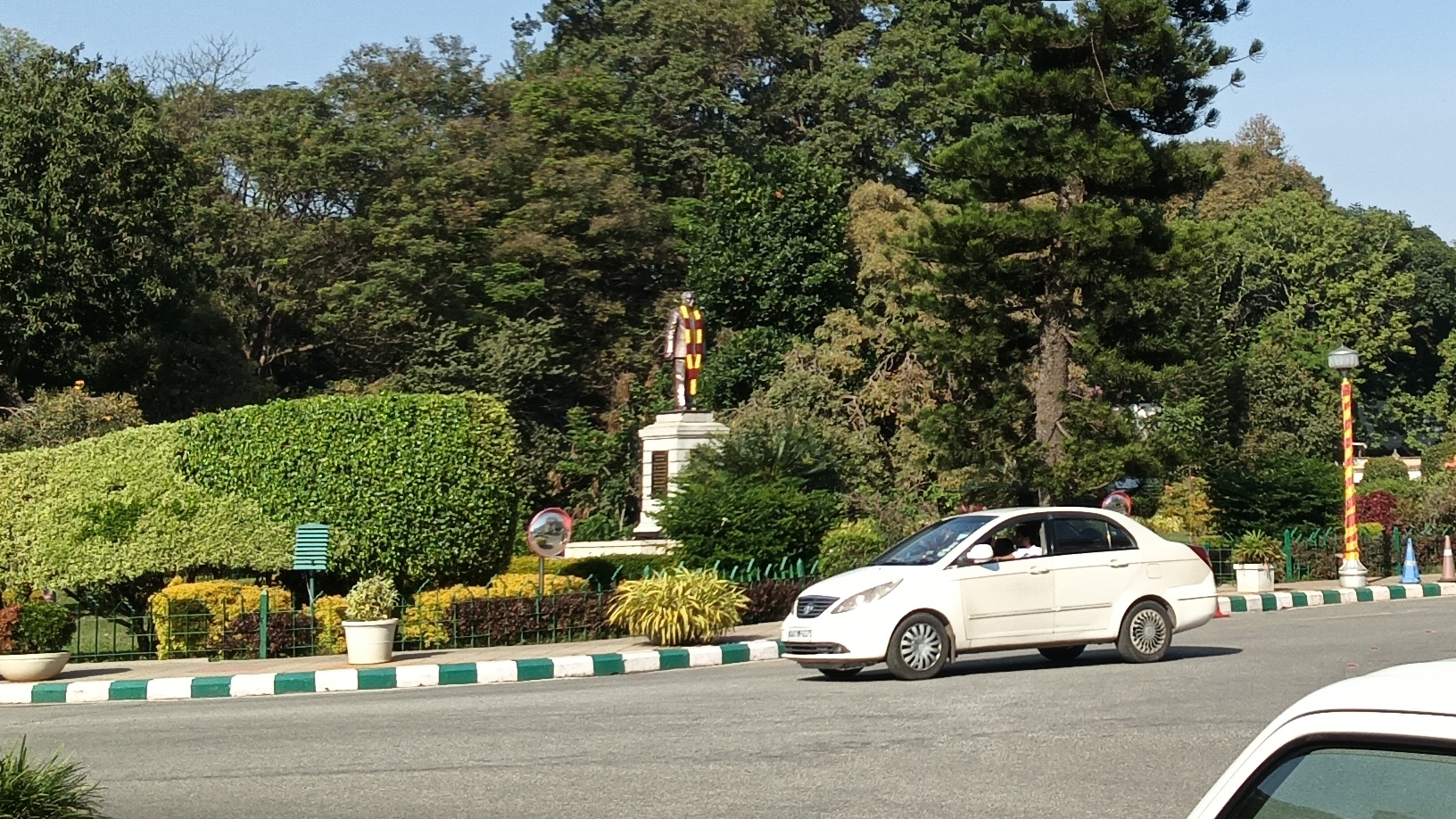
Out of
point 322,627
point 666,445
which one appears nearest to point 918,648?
point 322,627

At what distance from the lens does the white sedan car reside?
1432cm

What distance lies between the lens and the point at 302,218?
149 ft

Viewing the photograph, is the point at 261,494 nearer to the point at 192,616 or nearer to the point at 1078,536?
the point at 192,616

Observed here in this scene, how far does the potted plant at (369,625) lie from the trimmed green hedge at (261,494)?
3.69 m

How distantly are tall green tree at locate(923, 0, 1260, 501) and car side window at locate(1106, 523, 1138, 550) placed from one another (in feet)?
44.2

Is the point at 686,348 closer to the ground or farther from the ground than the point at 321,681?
farther from the ground

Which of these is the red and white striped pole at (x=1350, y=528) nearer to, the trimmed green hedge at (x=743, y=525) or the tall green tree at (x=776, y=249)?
the trimmed green hedge at (x=743, y=525)

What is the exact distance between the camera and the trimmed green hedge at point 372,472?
21406 millimetres

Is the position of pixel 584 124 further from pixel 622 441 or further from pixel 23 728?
pixel 23 728

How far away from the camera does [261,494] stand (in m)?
21.5

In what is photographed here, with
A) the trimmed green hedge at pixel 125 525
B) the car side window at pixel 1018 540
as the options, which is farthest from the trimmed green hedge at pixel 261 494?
the car side window at pixel 1018 540

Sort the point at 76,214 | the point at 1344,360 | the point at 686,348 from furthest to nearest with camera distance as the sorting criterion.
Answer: the point at 686,348 < the point at 76,214 < the point at 1344,360

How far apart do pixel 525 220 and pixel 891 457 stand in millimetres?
11829

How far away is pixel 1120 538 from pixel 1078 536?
0.48 m
